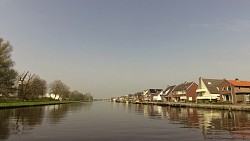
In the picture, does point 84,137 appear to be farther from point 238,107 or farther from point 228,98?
point 228,98

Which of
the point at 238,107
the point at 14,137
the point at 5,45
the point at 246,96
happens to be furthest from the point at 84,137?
the point at 5,45

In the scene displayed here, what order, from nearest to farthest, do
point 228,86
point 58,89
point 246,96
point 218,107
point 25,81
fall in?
point 218,107 < point 246,96 < point 228,86 < point 25,81 < point 58,89

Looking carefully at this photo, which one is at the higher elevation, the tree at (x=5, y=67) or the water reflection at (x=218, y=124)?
the tree at (x=5, y=67)

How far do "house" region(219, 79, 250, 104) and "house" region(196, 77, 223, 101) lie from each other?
8657mm

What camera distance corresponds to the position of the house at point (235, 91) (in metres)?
76.4

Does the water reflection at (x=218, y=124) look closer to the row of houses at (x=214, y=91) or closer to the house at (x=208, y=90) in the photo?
the row of houses at (x=214, y=91)

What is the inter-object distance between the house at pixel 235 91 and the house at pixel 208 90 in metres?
8.66

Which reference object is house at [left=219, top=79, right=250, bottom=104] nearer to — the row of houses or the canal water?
the row of houses

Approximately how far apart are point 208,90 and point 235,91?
1912 centimetres

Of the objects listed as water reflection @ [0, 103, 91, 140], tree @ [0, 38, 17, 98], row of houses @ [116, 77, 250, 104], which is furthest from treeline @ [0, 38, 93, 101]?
row of houses @ [116, 77, 250, 104]

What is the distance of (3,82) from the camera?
86688 millimetres

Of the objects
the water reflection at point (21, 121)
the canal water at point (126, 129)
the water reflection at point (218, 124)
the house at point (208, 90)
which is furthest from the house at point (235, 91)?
the water reflection at point (21, 121)

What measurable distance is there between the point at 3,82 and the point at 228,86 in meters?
82.0

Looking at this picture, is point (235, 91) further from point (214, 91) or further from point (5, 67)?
point (5, 67)
